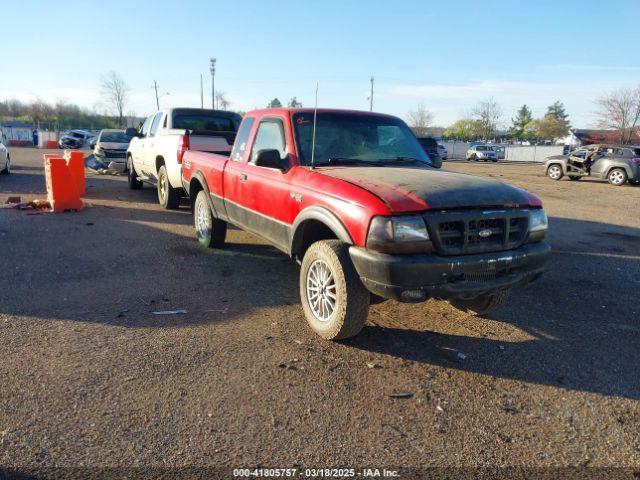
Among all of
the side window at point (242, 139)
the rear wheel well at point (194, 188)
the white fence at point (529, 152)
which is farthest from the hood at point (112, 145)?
the white fence at point (529, 152)

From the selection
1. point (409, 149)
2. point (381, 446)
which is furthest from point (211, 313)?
point (409, 149)

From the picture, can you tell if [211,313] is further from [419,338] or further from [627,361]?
[627,361]

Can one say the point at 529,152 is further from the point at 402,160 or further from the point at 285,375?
the point at 285,375

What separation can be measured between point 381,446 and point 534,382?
1401 mm

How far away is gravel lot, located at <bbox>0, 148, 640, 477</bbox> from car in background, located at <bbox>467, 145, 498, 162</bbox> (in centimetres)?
4130

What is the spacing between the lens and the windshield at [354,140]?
4746 mm

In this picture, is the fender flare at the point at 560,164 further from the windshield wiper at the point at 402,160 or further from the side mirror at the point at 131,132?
the windshield wiper at the point at 402,160

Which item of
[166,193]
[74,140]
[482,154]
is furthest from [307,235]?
[482,154]

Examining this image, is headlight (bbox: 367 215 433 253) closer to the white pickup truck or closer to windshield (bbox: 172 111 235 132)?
the white pickup truck

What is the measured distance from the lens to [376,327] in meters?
4.32

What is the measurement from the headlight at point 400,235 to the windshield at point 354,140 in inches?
56.6

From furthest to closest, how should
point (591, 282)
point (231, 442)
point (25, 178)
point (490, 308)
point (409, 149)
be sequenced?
point (25, 178) → point (591, 282) → point (409, 149) → point (490, 308) → point (231, 442)

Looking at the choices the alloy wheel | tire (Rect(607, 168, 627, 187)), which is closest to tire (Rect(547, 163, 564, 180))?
tire (Rect(607, 168, 627, 187))

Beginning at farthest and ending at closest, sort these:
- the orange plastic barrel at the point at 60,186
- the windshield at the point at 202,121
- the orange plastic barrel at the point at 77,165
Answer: the orange plastic barrel at the point at 77,165
the windshield at the point at 202,121
the orange plastic barrel at the point at 60,186
